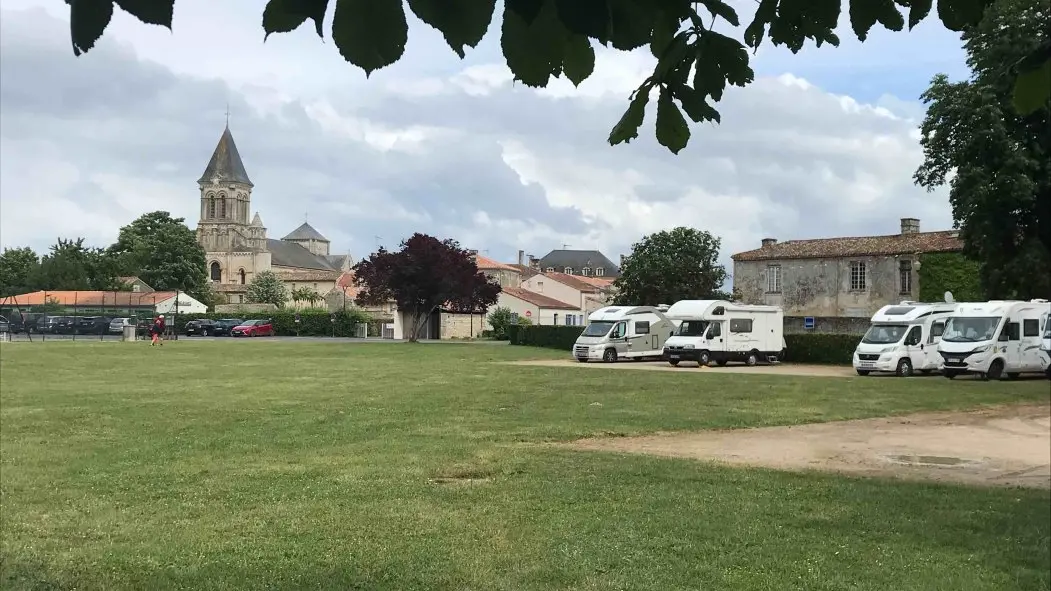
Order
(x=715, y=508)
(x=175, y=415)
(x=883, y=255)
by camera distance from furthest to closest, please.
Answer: (x=883, y=255) < (x=175, y=415) < (x=715, y=508)

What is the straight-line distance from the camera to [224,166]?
123000 mm

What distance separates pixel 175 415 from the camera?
13531mm

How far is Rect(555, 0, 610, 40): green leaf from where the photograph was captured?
2.14 m

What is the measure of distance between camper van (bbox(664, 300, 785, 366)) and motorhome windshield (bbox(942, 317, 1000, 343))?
7471mm

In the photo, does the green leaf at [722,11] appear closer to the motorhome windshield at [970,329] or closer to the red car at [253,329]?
the motorhome windshield at [970,329]

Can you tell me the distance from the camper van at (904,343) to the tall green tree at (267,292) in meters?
77.5

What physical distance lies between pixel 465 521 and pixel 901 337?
24.8 metres

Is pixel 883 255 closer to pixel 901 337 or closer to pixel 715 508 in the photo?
pixel 901 337

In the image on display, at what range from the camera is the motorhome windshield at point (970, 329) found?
26.2 m

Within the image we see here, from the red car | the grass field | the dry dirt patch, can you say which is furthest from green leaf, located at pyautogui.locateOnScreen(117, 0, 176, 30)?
the red car

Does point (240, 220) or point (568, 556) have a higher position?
point (240, 220)

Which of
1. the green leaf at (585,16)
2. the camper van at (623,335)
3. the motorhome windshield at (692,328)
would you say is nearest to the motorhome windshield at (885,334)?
the motorhome windshield at (692,328)

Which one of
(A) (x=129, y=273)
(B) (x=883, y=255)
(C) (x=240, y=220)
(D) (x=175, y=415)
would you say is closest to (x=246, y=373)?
(D) (x=175, y=415)

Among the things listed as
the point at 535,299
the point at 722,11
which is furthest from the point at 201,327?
the point at 722,11
